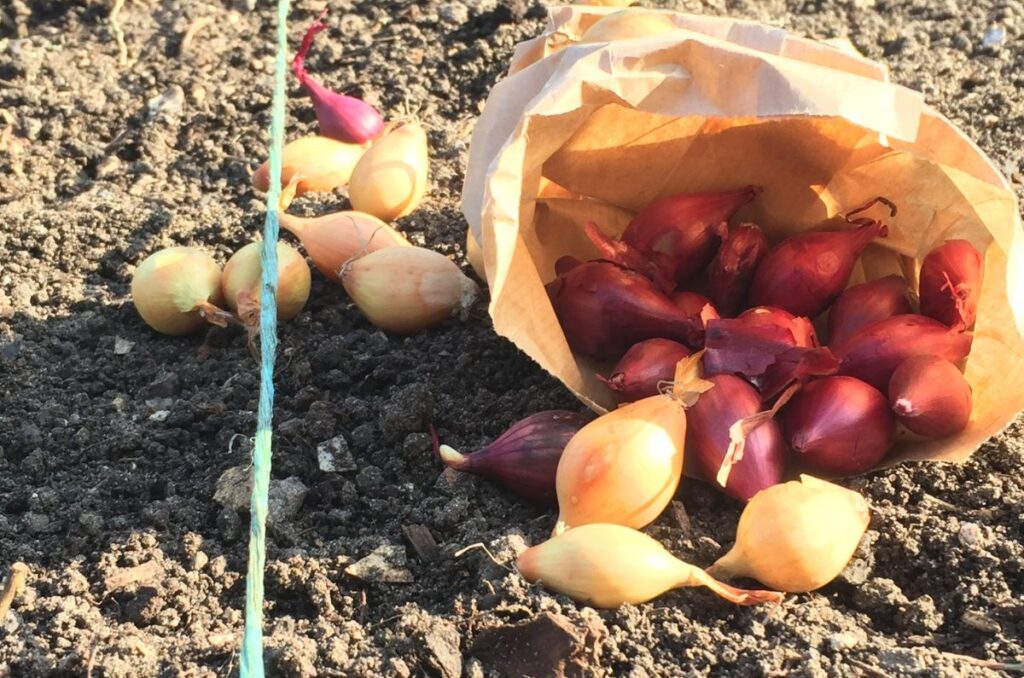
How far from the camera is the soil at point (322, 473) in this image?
1.24 meters

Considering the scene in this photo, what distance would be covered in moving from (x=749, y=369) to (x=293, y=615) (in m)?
0.67

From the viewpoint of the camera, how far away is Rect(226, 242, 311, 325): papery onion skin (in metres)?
1.86

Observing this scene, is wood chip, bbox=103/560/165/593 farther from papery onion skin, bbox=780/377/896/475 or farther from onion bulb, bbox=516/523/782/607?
papery onion skin, bbox=780/377/896/475

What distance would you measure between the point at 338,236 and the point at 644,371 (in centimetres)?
67

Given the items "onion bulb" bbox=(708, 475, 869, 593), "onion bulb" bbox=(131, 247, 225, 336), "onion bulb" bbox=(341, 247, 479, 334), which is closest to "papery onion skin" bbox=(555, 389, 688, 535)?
"onion bulb" bbox=(708, 475, 869, 593)

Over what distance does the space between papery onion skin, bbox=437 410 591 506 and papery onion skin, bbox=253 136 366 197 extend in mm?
937

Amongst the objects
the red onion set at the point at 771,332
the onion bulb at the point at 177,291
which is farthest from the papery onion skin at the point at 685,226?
the onion bulb at the point at 177,291

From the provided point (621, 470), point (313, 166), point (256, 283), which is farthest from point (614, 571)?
point (313, 166)

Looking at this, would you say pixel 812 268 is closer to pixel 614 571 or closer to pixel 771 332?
pixel 771 332

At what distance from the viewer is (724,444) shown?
4.70 feet

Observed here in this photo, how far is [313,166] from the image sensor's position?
2.28 m

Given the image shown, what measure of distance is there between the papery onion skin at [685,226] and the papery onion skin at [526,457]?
36cm

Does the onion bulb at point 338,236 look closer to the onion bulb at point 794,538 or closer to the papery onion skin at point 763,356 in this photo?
the papery onion skin at point 763,356

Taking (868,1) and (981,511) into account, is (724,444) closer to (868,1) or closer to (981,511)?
(981,511)
